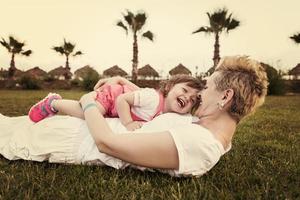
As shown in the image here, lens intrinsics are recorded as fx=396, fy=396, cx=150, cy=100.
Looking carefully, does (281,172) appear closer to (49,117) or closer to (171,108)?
(171,108)

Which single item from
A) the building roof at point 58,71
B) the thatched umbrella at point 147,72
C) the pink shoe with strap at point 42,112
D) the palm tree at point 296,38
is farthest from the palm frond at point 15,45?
the pink shoe with strap at point 42,112

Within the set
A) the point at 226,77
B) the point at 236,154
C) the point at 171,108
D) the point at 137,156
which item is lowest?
the point at 236,154

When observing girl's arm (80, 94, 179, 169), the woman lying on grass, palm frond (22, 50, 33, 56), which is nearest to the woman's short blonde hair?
the woman lying on grass

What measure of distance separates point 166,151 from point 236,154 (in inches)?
68.6

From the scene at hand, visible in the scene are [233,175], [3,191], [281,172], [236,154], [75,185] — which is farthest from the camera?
[236,154]

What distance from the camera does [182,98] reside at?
10.4 feet

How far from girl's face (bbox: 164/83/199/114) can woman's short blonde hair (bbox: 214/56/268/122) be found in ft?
1.30

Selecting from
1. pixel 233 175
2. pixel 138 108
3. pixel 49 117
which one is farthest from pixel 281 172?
pixel 49 117

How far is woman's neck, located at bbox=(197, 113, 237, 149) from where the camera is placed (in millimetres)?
2803

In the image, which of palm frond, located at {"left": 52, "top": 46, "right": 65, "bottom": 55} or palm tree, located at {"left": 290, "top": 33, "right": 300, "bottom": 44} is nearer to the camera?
palm tree, located at {"left": 290, "top": 33, "right": 300, "bottom": 44}

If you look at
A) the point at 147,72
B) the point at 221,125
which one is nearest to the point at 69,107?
the point at 221,125

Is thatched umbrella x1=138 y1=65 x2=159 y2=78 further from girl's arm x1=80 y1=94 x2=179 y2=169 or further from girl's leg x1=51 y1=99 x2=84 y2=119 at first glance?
girl's arm x1=80 y1=94 x2=179 y2=169

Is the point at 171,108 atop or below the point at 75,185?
atop

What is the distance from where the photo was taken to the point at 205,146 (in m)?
2.63
